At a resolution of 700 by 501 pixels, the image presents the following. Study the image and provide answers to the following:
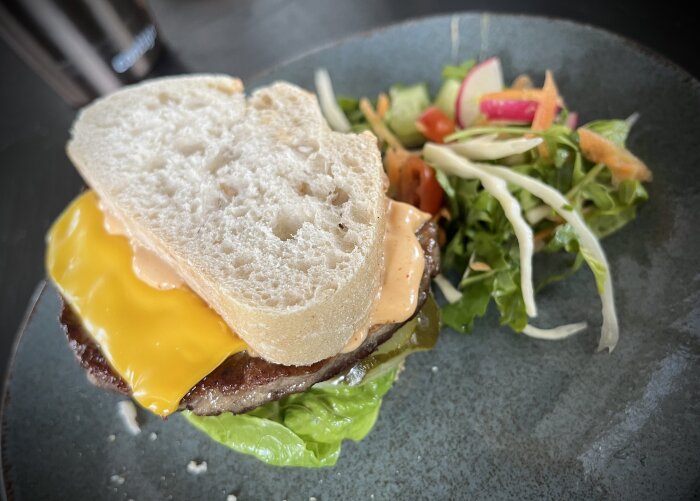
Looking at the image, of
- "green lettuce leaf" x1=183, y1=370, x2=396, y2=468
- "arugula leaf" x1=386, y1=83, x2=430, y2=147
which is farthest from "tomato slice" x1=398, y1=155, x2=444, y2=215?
"green lettuce leaf" x1=183, y1=370, x2=396, y2=468

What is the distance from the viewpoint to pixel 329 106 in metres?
2.41

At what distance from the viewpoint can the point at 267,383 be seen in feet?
5.16

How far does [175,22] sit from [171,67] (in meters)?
0.48

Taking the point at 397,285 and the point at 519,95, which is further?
the point at 519,95

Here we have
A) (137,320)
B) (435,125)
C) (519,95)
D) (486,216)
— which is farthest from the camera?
(435,125)

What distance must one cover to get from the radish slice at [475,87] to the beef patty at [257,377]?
0.75 meters

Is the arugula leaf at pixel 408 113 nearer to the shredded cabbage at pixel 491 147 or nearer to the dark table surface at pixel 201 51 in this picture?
the shredded cabbage at pixel 491 147

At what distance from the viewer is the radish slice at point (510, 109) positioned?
2043mm

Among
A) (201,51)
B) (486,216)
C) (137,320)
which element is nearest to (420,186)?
(486,216)

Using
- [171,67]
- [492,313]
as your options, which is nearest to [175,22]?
[171,67]

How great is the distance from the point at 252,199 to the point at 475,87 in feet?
3.54

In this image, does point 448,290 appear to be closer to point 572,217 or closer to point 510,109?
point 572,217

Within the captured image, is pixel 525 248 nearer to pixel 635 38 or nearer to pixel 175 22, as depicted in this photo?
pixel 635 38

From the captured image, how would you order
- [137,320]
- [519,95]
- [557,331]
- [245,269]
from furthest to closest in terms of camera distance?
[519,95], [557,331], [137,320], [245,269]
